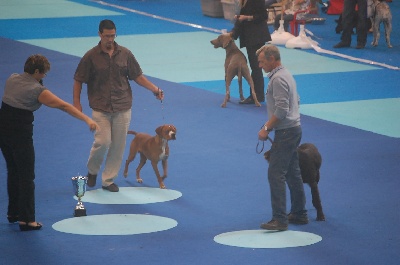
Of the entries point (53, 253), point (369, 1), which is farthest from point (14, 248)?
point (369, 1)

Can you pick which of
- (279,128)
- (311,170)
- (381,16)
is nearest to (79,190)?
(279,128)

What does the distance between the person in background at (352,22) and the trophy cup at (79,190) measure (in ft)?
43.2

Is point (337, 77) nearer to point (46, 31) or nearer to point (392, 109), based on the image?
point (392, 109)

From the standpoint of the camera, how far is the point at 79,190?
10297 mm

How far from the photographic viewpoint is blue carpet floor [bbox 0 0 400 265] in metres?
9.37

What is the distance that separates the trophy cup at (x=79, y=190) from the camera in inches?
402

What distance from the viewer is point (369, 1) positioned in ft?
74.1

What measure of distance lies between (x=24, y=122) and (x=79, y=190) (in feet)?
3.02

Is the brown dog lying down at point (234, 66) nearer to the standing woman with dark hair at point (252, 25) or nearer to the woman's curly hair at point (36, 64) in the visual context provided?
the standing woman with dark hair at point (252, 25)

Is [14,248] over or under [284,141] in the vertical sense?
under

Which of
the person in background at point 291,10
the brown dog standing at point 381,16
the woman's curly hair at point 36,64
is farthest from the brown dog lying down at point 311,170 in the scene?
the person in background at point 291,10

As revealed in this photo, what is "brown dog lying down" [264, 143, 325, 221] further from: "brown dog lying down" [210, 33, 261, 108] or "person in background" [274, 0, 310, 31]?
"person in background" [274, 0, 310, 31]

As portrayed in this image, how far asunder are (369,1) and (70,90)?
7.86 metres

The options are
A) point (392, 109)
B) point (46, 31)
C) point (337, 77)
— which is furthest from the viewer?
point (46, 31)
